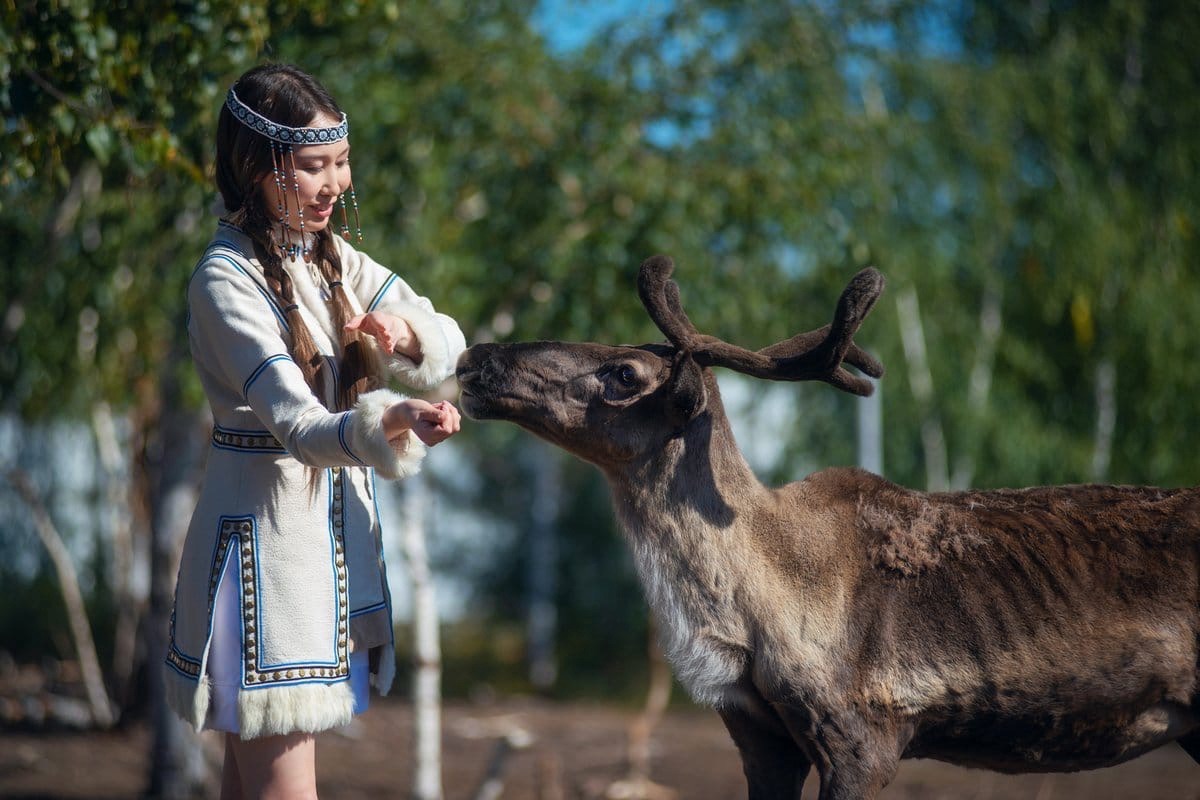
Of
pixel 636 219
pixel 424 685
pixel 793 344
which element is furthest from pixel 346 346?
pixel 424 685

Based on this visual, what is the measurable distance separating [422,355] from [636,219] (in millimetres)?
3572

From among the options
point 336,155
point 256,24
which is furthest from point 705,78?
point 336,155

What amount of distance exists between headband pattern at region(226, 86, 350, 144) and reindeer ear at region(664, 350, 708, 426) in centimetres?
104

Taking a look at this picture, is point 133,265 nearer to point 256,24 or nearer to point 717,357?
point 256,24

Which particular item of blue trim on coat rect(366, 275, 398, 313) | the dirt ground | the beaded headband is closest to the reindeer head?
blue trim on coat rect(366, 275, 398, 313)

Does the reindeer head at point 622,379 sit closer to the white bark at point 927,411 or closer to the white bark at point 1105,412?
the white bark at point 927,411

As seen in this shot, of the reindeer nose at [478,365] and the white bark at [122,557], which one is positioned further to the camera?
the white bark at [122,557]

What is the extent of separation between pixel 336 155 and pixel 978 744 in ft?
7.04

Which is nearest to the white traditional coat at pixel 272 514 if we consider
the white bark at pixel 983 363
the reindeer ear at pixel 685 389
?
the reindeer ear at pixel 685 389

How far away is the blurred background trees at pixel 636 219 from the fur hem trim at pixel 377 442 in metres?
1.87

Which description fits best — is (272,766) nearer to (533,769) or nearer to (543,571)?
(533,769)

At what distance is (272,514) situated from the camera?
8.49ft

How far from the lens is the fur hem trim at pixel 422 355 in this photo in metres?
2.73

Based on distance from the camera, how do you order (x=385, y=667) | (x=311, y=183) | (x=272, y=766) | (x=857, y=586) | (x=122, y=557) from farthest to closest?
(x=122, y=557) → (x=857, y=586) → (x=385, y=667) → (x=311, y=183) → (x=272, y=766)
